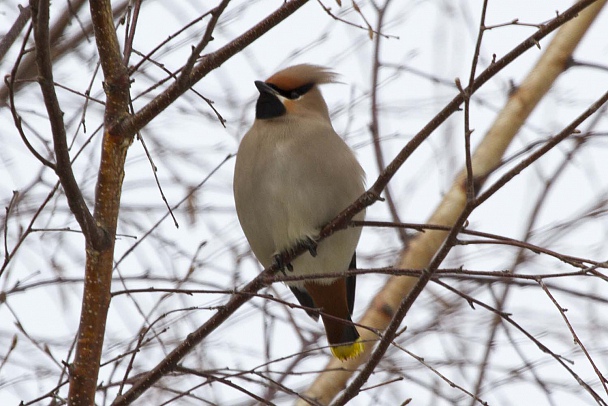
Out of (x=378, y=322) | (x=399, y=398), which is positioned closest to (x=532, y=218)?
(x=378, y=322)

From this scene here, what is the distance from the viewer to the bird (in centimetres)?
368

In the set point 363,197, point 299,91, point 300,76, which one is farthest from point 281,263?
point 300,76

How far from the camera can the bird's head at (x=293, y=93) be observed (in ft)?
13.5

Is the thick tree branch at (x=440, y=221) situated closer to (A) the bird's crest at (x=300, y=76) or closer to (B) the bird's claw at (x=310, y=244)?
(B) the bird's claw at (x=310, y=244)

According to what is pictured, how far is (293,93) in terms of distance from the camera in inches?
167

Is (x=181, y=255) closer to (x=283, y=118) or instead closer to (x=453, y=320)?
(x=283, y=118)

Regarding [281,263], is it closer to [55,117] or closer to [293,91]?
[293,91]

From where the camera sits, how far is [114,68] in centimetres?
246

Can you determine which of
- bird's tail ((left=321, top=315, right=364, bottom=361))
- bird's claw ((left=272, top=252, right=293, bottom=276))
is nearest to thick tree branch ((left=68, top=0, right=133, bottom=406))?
bird's claw ((left=272, top=252, right=293, bottom=276))

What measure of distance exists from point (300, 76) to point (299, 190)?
0.87 m

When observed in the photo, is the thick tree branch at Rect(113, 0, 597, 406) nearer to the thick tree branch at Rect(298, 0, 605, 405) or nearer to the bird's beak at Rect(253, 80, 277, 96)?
the thick tree branch at Rect(298, 0, 605, 405)

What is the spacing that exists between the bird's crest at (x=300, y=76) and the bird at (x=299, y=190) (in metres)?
0.01

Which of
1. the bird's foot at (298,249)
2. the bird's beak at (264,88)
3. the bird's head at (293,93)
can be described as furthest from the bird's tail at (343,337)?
the bird's beak at (264,88)

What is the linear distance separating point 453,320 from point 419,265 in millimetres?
477
